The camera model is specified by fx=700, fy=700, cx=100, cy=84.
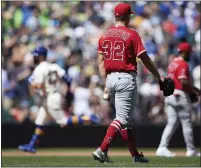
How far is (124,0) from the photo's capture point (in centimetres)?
1725

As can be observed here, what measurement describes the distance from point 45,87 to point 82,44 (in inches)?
148

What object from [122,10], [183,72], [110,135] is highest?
[122,10]

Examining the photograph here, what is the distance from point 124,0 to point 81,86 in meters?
2.47

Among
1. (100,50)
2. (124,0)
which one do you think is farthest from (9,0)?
(100,50)

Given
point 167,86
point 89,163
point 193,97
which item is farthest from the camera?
point 193,97

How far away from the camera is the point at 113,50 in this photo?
8.95 m

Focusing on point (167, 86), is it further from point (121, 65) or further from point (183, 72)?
point (183, 72)

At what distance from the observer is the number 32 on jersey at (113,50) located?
8883 mm

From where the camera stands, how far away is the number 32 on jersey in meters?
8.88

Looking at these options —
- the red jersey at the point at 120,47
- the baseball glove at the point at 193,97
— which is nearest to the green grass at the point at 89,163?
the red jersey at the point at 120,47

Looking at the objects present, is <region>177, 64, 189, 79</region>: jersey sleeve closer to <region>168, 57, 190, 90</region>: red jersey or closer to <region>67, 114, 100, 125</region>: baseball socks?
<region>168, 57, 190, 90</region>: red jersey

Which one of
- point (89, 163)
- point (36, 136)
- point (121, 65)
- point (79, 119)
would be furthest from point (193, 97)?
point (121, 65)

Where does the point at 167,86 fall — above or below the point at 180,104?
above

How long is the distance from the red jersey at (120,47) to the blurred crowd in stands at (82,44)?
7.25m
